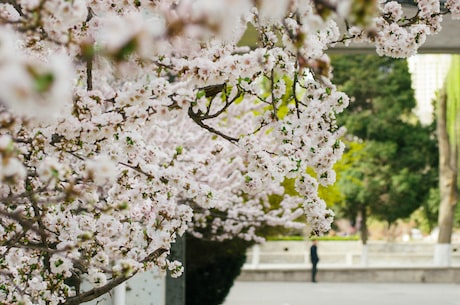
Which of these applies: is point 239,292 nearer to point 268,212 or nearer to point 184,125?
point 268,212

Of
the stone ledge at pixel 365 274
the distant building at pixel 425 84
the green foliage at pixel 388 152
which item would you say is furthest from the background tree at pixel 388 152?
the stone ledge at pixel 365 274

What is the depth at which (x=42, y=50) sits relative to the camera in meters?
3.37

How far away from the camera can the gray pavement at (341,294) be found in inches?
611

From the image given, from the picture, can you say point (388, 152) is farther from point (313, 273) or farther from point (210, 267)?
point (210, 267)

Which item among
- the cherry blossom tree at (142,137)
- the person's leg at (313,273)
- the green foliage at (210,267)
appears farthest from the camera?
the person's leg at (313,273)

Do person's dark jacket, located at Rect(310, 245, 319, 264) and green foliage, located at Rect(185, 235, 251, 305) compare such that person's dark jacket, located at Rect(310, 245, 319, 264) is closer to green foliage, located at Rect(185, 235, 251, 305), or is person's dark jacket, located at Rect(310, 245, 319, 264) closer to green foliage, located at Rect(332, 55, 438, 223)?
green foliage, located at Rect(332, 55, 438, 223)

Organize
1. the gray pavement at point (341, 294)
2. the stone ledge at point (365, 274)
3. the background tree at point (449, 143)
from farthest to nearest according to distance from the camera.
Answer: the background tree at point (449, 143) < the stone ledge at point (365, 274) < the gray pavement at point (341, 294)

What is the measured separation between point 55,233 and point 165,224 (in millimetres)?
593

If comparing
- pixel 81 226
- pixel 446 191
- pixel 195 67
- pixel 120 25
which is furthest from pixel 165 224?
pixel 446 191

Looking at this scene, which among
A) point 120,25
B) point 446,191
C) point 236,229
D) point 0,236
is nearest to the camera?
point 120,25

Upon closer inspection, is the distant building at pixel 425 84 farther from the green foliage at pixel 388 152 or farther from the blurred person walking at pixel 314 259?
the blurred person walking at pixel 314 259

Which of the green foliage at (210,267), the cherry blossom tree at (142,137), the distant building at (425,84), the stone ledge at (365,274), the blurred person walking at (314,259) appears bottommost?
the stone ledge at (365,274)

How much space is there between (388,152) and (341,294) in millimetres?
10007

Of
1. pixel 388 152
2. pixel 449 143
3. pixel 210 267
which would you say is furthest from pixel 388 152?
pixel 210 267
